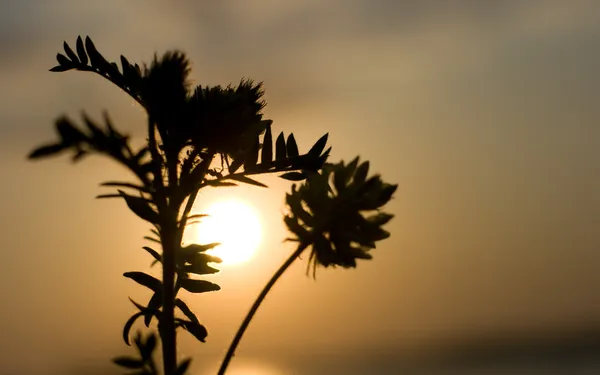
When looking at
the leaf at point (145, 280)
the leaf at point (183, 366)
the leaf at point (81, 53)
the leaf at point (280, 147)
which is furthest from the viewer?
the leaf at point (145, 280)

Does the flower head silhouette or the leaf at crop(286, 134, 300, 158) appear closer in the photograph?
the flower head silhouette

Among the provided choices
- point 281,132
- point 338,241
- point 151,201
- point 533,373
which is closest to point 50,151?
point 151,201

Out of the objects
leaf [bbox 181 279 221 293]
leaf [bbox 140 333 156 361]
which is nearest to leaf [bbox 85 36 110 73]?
leaf [bbox 181 279 221 293]

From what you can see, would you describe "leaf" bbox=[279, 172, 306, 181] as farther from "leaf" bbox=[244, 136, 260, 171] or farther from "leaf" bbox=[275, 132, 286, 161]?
"leaf" bbox=[244, 136, 260, 171]

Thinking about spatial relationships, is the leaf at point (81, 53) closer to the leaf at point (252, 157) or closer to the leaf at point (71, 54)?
the leaf at point (71, 54)

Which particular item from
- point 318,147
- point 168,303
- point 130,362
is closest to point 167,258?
point 168,303

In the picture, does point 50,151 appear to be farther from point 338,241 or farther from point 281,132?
point 281,132

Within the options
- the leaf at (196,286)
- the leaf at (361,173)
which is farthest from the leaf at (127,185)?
the leaf at (196,286)
